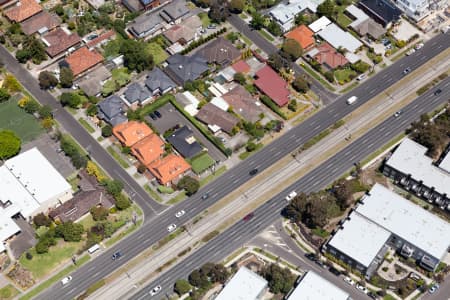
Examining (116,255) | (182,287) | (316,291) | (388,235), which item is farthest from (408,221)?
(116,255)

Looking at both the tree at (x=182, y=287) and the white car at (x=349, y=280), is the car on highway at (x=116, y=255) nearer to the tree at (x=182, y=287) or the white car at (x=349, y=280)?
the tree at (x=182, y=287)

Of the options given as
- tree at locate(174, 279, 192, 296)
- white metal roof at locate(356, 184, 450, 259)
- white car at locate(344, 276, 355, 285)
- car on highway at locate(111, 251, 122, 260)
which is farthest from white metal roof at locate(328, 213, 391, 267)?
car on highway at locate(111, 251, 122, 260)

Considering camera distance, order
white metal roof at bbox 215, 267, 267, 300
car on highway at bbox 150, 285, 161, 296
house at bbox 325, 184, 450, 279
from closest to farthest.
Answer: white metal roof at bbox 215, 267, 267, 300 → house at bbox 325, 184, 450, 279 → car on highway at bbox 150, 285, 161, 296

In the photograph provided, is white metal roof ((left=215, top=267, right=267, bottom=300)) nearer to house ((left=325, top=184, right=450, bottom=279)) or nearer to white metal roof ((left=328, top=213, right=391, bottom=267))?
house ((left=325, top=184, right=450, bottom=279))

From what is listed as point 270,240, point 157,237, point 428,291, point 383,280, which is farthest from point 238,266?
point 428,291

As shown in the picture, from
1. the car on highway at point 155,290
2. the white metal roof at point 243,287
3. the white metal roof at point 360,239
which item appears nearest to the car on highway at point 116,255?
the car on highway at point 155,290

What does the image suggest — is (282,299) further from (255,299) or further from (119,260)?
(119,260)
